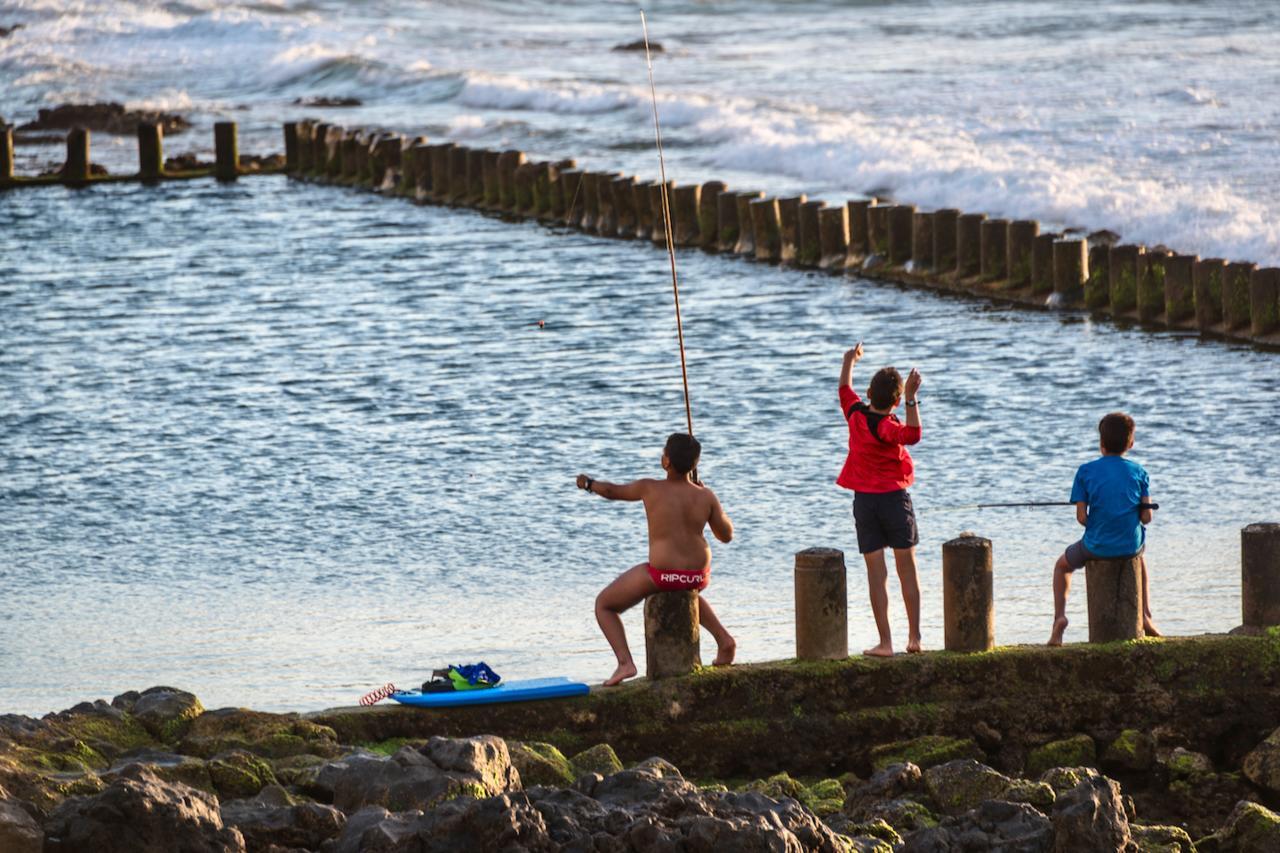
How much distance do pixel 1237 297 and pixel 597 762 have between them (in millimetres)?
11012

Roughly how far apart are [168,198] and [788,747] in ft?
72.6

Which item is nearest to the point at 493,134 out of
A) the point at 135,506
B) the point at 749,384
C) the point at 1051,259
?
the point at 1051,259

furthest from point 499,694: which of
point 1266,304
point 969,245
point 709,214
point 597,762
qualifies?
point 709,214

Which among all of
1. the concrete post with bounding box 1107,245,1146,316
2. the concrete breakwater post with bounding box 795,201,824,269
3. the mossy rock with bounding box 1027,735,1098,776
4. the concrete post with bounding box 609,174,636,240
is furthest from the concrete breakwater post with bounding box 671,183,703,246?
the mossy rock with bounding box 1027,735,1098,776

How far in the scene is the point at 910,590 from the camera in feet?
27.0

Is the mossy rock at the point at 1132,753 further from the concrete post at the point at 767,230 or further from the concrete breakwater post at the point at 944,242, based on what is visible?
the concrete post at the point at 767,230

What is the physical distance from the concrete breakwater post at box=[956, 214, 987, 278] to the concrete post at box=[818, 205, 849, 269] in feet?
5.35

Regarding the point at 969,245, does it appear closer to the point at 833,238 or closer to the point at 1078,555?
the point at 833,238

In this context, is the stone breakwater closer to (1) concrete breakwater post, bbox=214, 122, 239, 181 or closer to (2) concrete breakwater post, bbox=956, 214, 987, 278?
(2) concrete breakwater post, bbox=956, 214, 987, 278

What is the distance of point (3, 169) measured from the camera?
29.8 metres

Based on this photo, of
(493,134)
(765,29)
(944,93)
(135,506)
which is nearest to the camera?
(135,506)

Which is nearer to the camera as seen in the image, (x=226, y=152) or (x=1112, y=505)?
(x=1112, y=505)

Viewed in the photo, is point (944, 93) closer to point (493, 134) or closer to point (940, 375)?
point (493, 134)

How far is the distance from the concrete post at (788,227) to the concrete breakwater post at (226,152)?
38.1ft
